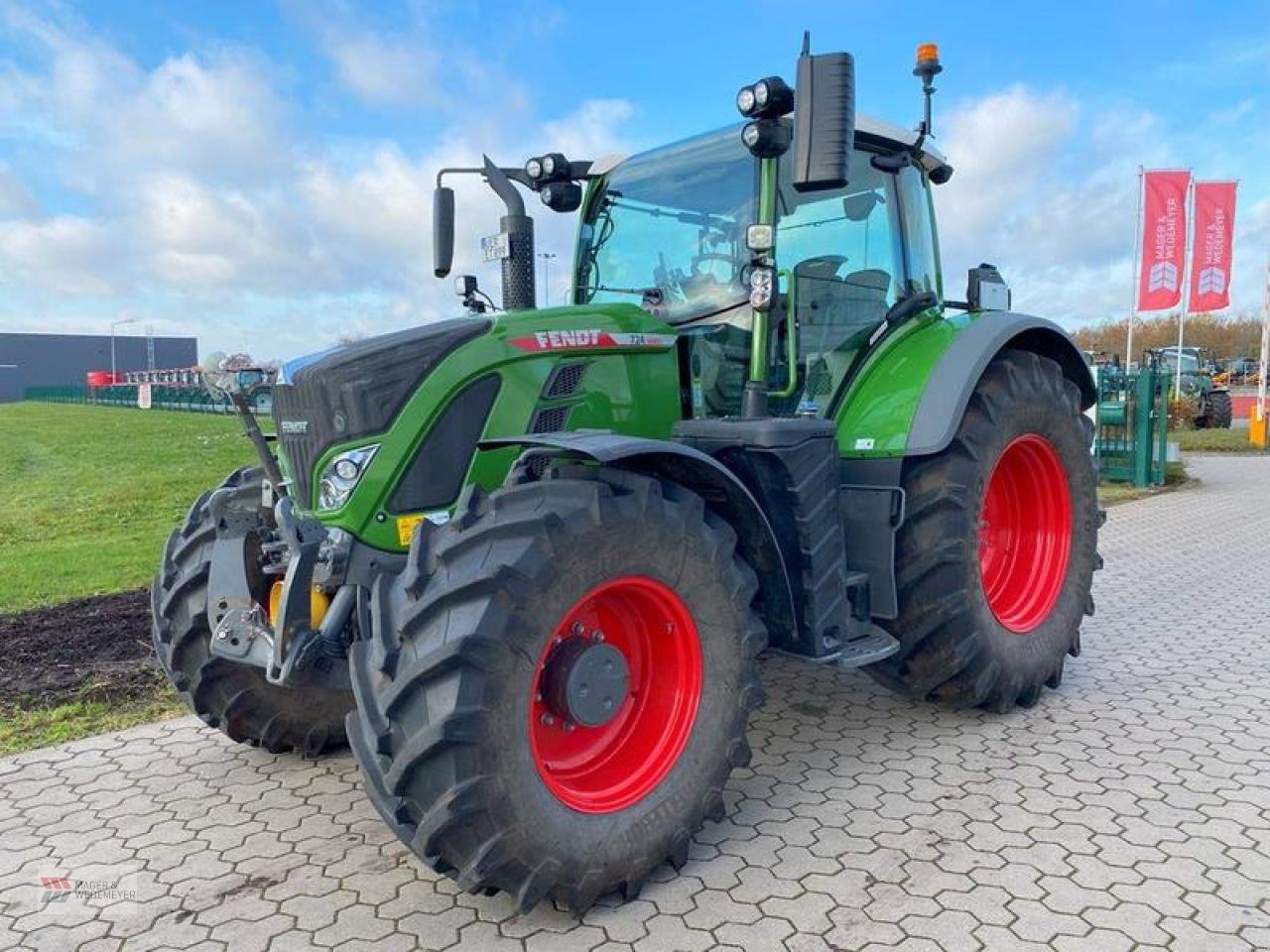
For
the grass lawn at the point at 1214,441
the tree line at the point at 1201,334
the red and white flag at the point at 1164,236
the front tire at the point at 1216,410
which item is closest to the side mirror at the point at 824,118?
the grass lawn at the point at 1214,441

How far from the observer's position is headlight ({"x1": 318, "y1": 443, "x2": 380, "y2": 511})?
3.18 metres

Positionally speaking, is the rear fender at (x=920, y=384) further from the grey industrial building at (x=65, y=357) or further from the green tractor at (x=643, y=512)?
the grey industrial building at (x=65, y=357)

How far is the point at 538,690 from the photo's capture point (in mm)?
2955

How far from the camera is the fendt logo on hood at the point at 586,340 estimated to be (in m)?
3.43

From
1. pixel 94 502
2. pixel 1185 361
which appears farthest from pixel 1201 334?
pixel 94 502

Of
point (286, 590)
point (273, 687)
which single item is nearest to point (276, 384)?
point (286, 590)

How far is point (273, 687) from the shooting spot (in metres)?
3.88

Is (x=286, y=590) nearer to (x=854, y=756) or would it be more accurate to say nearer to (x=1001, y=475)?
(x=854, y=756)

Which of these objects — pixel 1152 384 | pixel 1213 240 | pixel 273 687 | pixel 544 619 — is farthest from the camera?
pixel 1213 240

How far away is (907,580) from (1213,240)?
19268mm

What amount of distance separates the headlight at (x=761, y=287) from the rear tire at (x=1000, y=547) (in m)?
0.95

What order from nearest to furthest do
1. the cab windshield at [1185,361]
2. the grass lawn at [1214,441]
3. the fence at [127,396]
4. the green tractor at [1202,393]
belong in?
the grass lawn at [1214,441] → the green tractor at [1202,393] → the cab windshield at [1185,361] → the fence at [127,396]

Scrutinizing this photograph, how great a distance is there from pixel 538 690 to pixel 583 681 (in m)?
0.14

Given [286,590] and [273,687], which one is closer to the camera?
[286,590]
